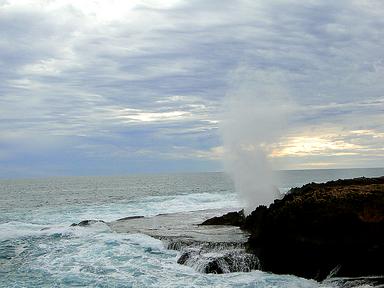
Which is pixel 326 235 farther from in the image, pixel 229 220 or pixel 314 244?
pixel 229 220

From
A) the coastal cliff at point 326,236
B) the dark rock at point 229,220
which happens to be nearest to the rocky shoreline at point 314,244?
the coastal cliff at point 326,236

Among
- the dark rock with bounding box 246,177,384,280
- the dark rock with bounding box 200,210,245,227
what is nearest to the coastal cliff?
the dark rock with bounding box 246,177,384,280

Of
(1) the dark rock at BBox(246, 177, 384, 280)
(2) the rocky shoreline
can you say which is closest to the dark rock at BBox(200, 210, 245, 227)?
(2) the rocky shoreline

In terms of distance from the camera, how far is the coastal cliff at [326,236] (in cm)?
1731

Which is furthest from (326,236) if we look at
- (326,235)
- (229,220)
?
(229,220)

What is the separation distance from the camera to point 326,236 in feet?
58.6

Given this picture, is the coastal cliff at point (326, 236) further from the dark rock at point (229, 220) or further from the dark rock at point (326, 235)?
the dark rock at point (229, 220)

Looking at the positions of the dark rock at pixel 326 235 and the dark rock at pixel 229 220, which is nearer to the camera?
the dark rock at pixel 326 235

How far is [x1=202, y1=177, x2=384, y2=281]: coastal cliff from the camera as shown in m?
17.3

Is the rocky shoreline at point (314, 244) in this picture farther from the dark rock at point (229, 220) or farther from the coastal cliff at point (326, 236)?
the dark rock at point (229, 220)

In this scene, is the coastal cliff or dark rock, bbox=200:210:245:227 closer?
the coastal cliff

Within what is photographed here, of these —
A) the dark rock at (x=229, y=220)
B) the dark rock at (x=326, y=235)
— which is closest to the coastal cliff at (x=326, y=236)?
the dark rock at (x=326, y=235)

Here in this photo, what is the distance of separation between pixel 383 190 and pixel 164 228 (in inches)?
546

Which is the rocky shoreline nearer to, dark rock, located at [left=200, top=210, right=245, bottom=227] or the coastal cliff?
the coastal cliff
